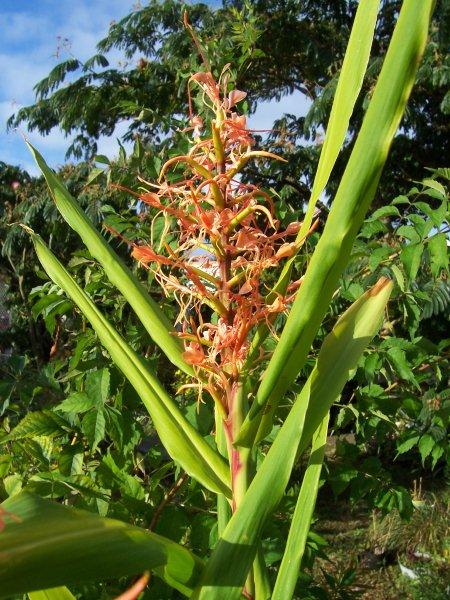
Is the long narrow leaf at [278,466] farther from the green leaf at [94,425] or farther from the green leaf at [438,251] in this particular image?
the green leaf at [438,251]

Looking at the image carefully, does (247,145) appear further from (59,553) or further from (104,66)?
(104,66)

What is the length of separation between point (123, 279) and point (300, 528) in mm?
340

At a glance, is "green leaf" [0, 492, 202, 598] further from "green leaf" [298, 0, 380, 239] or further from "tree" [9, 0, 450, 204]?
"tree" [9, 0, 450, 204]

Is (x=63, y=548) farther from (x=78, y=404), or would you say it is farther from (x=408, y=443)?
(x=408, y=443)

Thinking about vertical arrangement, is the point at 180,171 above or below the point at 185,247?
above

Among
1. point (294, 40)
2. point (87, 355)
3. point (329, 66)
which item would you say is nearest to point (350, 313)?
point (87, 355)

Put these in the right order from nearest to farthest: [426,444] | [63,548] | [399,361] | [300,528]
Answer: [63,548] → [300,528] → [399,361] → [426,444]

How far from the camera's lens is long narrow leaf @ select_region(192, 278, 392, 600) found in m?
0.51

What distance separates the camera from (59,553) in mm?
406

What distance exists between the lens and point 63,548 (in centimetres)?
41

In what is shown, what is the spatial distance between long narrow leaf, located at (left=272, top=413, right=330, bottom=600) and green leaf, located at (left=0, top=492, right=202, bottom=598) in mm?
158

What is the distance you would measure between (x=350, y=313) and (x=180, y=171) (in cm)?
96

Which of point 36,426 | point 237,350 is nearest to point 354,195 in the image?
point 237,350

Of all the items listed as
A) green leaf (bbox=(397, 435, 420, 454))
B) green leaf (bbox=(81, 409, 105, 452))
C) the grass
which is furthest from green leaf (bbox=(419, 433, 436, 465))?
the grass
